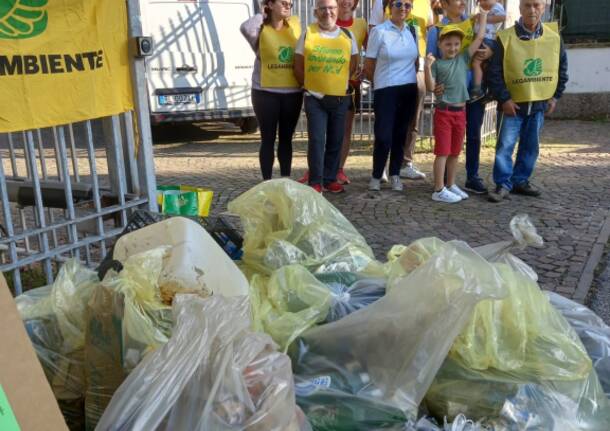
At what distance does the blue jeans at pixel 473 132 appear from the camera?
6.00m

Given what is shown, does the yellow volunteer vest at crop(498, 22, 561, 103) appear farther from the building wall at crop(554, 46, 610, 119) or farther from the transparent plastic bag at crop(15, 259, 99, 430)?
the building wall at crop(554, 46, 610, 119)

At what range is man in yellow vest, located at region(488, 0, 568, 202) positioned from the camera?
564 cm

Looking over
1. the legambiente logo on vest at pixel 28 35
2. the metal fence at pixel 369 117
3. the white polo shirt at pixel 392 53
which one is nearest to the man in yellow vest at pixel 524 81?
the white polo shirt at pixel 392 53

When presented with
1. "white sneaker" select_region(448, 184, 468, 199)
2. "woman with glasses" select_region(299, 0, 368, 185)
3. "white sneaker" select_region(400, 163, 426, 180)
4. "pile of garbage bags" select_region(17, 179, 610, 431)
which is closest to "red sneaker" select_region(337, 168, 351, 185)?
"woman with glasses" select_region(299, 0, 368, 185)

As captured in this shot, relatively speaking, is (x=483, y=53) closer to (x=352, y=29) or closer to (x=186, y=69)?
(x=352, y=29)

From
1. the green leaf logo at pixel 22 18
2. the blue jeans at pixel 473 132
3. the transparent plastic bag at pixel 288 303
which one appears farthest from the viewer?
the blue jeans at pixel 473 132

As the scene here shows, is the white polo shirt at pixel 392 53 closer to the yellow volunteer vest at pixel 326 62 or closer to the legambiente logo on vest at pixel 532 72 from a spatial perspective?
the yellow volunteer vest at pixel 326 62

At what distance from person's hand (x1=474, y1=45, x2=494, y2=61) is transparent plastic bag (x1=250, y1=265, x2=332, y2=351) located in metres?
3.56

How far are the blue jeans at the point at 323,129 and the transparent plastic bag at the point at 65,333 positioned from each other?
131 inches

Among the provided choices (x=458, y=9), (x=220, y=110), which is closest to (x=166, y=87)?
(x=220, y=110)

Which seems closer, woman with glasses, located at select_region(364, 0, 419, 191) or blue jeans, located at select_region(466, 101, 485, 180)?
woman with glasses, located at select_region(364, 0, 419, 191)

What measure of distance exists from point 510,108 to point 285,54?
79.7 inches

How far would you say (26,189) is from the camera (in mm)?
3713

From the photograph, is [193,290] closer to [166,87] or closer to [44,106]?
[44,106]
